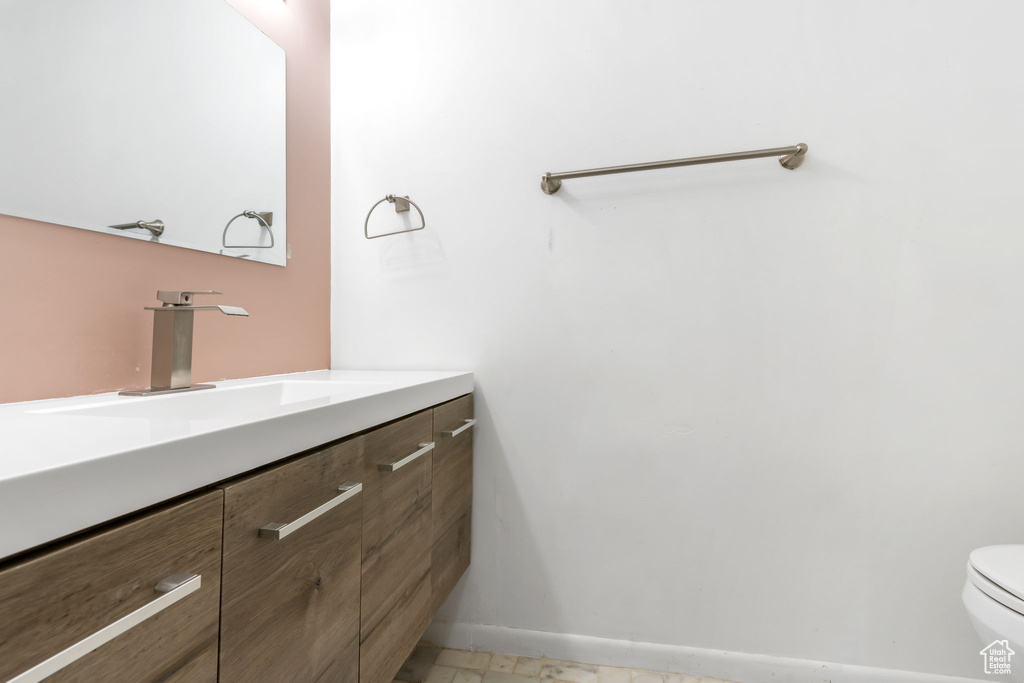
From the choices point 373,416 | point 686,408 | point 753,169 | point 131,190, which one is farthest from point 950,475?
point 131,190

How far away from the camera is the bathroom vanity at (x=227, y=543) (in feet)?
1.28

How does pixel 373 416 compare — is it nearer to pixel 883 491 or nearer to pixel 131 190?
pixel 131 190

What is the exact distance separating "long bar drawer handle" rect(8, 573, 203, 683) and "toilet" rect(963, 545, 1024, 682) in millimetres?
1349

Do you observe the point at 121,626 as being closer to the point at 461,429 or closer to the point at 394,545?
the point at 394,545

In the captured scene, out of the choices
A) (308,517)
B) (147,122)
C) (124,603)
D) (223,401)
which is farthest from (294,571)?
(147,122)

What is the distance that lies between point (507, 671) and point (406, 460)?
0.81 metres

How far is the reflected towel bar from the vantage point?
1238 millimetres

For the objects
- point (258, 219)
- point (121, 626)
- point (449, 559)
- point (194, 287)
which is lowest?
point (449, 559)

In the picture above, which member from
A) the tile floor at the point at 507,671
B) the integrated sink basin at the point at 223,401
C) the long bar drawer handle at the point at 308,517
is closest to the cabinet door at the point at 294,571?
the long bar drawer handle at the point at 308,517

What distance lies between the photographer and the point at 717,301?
135 cm

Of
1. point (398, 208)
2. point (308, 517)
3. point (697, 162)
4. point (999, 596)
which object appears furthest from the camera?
point (398, 208)

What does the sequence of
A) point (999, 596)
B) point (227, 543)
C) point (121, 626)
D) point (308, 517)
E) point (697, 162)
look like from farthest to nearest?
point (697, 162) < point (999, 596) < point (308, 517) < point (227, 543) < point (121, 626)

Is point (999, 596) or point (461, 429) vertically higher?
point (461, 429)

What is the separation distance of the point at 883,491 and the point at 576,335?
2.93 feet
